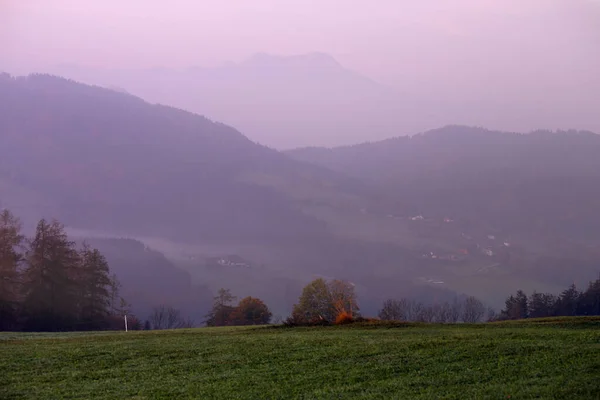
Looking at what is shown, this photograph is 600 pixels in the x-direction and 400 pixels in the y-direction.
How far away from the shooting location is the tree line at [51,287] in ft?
187

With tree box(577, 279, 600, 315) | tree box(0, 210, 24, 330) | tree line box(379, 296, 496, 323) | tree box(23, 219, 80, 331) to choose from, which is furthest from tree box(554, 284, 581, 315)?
tree box(0, 210, 24, 330)

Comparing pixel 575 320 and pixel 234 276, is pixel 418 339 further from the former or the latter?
pixel 234 276

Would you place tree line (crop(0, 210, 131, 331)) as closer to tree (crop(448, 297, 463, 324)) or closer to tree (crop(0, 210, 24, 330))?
tree (crop(0, 210, 24, 330))

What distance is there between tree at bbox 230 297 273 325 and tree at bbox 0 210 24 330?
19244 mm

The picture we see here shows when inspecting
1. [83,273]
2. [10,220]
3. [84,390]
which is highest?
[10,220]

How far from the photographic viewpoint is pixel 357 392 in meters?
11.4

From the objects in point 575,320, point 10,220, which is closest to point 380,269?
point 10,220

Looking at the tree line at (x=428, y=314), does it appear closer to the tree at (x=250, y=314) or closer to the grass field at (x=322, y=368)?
the tree at (x=250, y=314)

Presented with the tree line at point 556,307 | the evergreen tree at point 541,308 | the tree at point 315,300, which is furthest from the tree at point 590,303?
the tree at point 315,300

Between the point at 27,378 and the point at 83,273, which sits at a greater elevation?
the point at 83,273

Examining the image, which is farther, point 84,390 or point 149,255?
point 149,255

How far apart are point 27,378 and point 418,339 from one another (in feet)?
30.3

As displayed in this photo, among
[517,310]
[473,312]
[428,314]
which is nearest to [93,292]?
[517,310]

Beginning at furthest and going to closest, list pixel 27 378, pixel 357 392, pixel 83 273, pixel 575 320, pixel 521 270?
1. pixel 521 270
2. pixel 83 273
3. pixel 575 320
4. pixel 27 378
5. pixel 357 392
